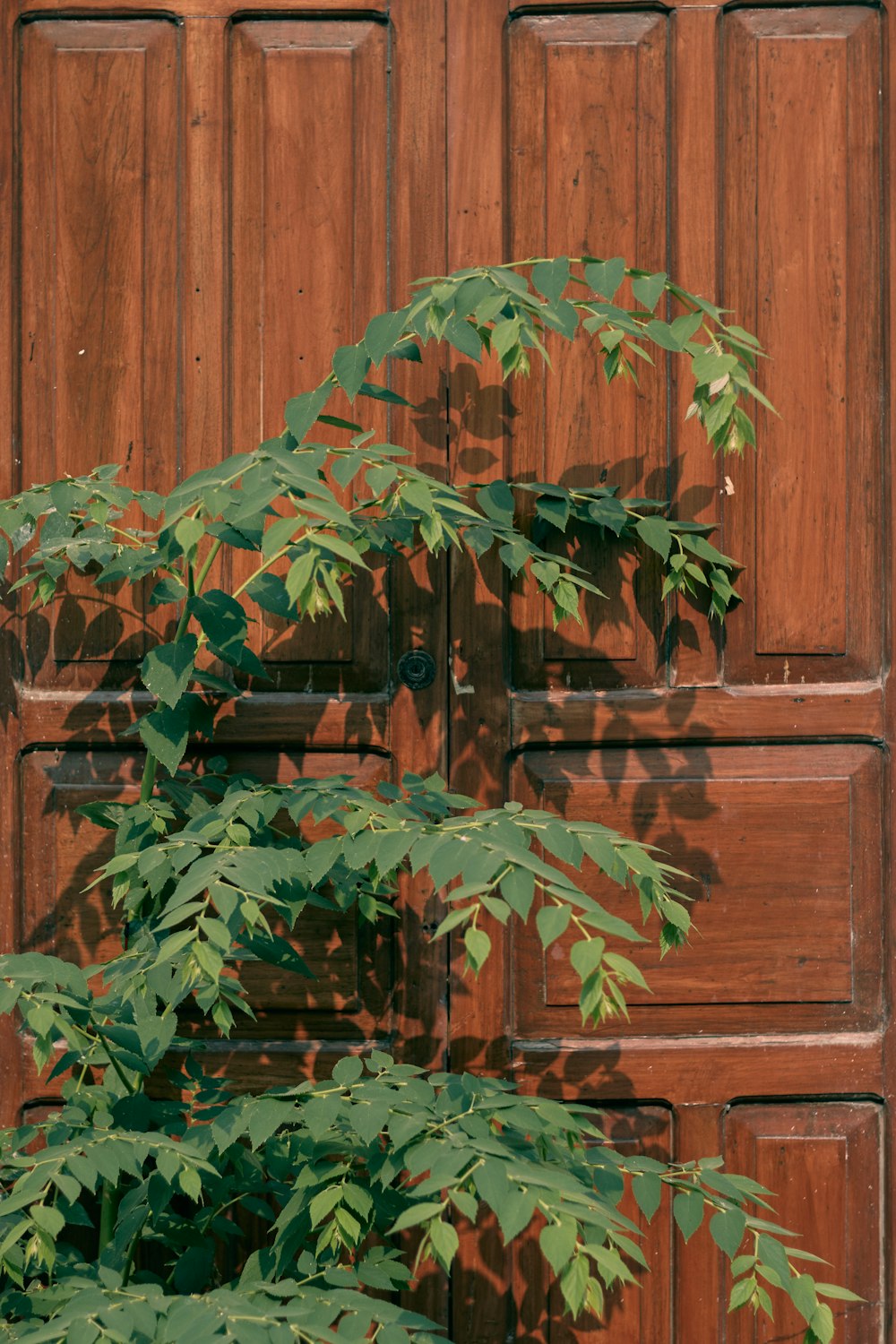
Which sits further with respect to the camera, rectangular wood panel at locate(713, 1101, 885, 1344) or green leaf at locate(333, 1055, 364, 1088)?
rectangular wood panel at locate(713, 1101, 885, 1344)

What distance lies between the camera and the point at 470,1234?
2.23 metres

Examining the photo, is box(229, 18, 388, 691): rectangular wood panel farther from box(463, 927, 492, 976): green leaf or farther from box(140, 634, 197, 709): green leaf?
box(463, 927, 492, 976): green leaf

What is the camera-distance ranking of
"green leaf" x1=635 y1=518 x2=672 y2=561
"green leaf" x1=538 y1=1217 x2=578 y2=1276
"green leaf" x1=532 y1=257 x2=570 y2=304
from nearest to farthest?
1. "green leaf" x1=538 y1=1217 x2=578 y2=1276
2. "green leaf" x1=532 y1=257 x2=570 y2=304
3. "green leaf" x1=635 y1=518 x2=672 y2=561

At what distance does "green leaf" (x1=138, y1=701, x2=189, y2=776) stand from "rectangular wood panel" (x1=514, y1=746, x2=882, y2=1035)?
2.09 feet

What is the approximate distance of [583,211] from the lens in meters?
2.27

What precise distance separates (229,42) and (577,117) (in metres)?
0.63

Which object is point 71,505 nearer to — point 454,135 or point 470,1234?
point 454,135

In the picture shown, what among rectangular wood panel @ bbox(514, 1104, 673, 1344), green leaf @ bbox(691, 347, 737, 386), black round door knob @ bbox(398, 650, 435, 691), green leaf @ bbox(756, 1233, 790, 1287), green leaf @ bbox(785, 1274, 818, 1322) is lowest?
rectangular wood panel @ bbox(514, 1104, 673, 1344)

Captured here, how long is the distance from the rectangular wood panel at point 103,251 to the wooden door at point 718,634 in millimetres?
518

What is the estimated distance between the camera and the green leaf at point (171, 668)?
71.0 inches

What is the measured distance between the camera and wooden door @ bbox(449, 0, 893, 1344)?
2.26 meters

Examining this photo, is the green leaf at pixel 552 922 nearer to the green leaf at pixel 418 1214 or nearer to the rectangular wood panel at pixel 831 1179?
the green leaf at pixel 418 1214

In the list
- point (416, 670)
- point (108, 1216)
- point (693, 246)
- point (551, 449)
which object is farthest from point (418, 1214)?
point (693, 246)

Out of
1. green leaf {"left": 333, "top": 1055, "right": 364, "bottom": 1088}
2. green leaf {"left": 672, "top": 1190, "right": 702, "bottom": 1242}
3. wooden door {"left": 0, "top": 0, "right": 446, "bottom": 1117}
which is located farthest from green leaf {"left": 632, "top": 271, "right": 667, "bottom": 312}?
green leaf {"left": 672, "top": 1190, "right": 702, "bottom": 1242}
